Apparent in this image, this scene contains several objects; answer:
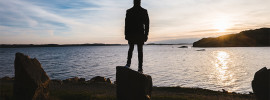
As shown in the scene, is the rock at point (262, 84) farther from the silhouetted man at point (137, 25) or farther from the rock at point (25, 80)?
the rock at point (25, 80)

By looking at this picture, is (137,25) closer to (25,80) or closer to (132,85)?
(132,85)

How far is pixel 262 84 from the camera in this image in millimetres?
9398

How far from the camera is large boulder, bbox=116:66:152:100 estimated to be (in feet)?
24.0

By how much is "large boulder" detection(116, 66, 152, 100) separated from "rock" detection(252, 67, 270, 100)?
601 centimetres

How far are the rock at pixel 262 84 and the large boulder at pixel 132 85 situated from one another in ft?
19.7

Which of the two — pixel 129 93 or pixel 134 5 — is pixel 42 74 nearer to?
pixel 129 93

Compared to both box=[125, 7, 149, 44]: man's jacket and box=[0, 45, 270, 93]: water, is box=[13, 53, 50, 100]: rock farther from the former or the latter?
box=[0, 45, 270, 93]: water

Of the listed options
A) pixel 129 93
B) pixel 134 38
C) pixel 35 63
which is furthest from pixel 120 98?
pixel 35 63

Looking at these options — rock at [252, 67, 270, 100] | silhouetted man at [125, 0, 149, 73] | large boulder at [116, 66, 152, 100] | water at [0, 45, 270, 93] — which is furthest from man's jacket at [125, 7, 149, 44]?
water at [0, 45, 270, 93]

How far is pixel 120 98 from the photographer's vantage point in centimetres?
834

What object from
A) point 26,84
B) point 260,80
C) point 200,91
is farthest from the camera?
point 200,91

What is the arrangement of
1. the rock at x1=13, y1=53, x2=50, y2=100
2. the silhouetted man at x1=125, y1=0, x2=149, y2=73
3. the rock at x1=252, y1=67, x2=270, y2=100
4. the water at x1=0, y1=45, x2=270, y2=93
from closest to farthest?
the silhouetted man at x1=125, y1=0, x2=149, y2=73, the rock at x1=13, y1=53, x2=50, y2=100, the rock at x1=252, y1=67, x2=270, y2=100, the water at x1=0, y1=45, x2=270, y2=93

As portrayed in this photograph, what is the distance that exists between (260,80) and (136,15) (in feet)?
23.7

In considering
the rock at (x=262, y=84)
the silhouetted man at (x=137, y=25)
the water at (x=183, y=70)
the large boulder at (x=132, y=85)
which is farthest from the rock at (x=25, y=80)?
the water at (x=183, y=70)
